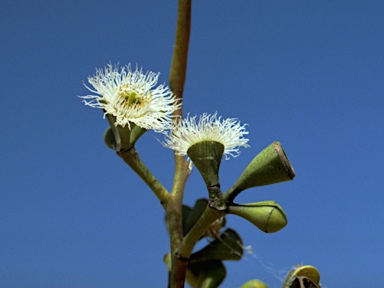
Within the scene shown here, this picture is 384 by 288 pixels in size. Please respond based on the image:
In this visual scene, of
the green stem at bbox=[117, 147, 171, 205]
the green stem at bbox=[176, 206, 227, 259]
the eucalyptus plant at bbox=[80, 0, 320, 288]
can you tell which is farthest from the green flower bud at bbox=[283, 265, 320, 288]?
the green stem at bbox=[117, 147, 171, 205]

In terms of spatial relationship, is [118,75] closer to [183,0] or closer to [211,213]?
[183,0]

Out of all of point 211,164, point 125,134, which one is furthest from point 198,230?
point 125,134

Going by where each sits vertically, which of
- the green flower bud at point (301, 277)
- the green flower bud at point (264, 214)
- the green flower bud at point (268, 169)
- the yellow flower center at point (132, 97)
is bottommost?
the green flower bud at point (301, 277)

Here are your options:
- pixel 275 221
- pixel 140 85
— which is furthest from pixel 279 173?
pixel 140 85

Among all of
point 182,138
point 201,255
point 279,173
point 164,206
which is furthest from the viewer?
point 201,255

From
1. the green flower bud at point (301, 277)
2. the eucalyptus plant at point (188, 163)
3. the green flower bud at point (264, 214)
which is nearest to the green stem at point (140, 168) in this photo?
the eucalyptus plant at point (188, 163)

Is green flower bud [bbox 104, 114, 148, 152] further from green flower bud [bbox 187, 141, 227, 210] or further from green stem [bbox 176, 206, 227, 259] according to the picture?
green stem [bbox 176, 206, 227, 259]

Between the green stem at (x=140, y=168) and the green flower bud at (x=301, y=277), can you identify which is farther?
the green stem at (x=140, y=168)

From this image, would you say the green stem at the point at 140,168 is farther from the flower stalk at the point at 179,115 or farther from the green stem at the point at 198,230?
the green stem at the point at 198,230
